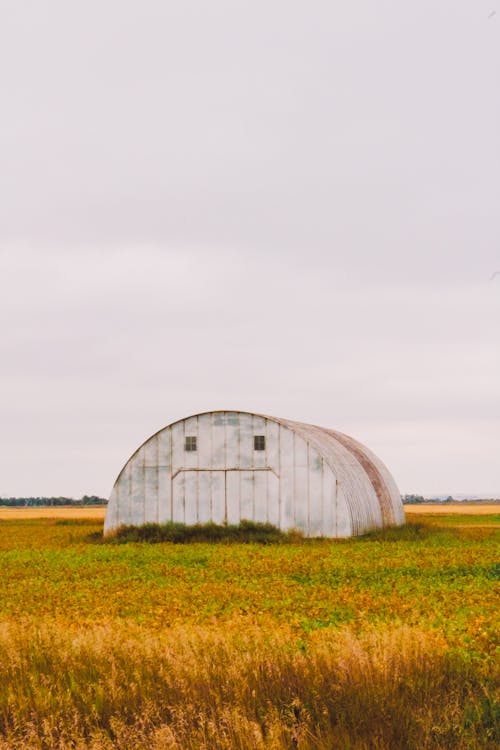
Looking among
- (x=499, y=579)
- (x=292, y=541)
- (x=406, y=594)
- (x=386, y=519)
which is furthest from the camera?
(x=386, y=519)

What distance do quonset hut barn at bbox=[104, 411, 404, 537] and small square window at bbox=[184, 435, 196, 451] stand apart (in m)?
0.04

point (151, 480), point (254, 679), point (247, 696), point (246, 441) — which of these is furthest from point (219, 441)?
point (247, 696)

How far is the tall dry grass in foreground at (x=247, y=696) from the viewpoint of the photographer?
7523mm

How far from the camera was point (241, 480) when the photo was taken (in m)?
35.1

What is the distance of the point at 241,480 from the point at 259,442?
1625mm

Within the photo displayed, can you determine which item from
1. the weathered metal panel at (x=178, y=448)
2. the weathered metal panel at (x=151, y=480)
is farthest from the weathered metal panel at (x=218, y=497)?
the weathered metal panel at (x=151, y=480)

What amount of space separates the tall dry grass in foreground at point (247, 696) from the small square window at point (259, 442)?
82.0 feet

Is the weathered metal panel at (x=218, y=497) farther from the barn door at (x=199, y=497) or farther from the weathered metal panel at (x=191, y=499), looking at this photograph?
the weathered metal panel at (x=191, y=499)

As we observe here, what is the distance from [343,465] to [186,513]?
6534 mm

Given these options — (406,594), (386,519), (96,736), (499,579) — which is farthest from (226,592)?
(386,519)

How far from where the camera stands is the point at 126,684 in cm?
874

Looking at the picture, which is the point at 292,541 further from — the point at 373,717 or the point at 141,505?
the point at 373,717

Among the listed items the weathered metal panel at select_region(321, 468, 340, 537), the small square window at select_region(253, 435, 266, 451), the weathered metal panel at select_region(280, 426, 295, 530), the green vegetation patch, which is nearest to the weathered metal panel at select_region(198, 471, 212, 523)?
the green vegetation patch

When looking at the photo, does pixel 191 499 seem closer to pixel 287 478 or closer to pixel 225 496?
pixel 225 496
